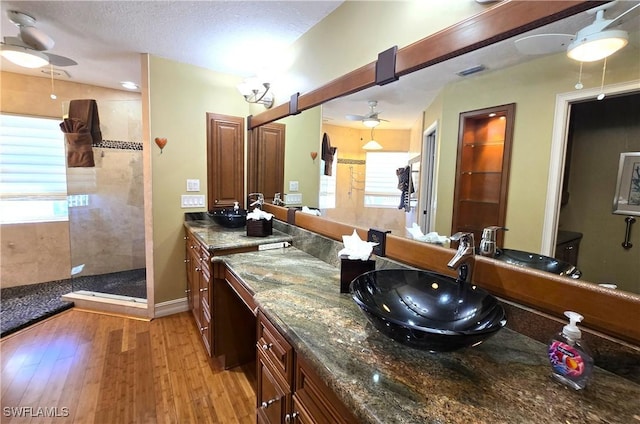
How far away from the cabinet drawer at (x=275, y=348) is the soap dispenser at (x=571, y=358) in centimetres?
76

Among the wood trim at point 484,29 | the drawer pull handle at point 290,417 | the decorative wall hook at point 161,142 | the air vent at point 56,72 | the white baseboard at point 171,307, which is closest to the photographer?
the wood trim at point 484,29

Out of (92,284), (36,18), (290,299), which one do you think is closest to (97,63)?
(36,18)

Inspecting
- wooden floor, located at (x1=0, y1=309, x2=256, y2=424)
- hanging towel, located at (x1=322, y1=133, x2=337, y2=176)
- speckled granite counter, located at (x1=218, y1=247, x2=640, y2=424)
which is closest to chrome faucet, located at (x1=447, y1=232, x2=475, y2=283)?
speckled granite counter, located at (x1=218, y1=247, x2=640, y2=424)

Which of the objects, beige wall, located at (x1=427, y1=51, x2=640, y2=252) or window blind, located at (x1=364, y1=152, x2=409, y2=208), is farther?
window blind, located at (x1=364, y1=152, x2=409, y2=208)

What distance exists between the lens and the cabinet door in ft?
9.62

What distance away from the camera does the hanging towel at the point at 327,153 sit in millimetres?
1908

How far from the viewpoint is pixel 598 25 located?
2.58 feet

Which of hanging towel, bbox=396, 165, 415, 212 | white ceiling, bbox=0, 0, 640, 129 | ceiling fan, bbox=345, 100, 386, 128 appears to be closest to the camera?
white ceiling, bbox=0, 0, 640, 129

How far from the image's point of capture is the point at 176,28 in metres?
2.10

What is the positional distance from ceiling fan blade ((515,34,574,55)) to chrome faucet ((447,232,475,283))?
63 cm

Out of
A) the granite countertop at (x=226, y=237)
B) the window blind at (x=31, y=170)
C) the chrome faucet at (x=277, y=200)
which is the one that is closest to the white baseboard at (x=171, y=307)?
the granite countertop at (x=226, y=237)

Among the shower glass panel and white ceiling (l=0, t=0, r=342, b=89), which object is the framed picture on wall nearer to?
white ceiling (l=0, t=0, r=342, b=89)

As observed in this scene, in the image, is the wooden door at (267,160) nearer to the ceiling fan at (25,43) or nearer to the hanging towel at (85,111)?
the ceiling fan at (25,43)

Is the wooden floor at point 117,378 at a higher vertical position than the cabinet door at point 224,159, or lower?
lower
